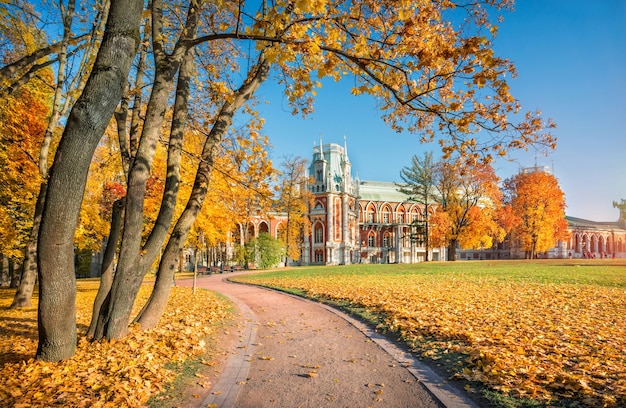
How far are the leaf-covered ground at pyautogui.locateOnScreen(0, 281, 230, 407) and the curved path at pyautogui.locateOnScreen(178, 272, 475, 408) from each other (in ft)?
2.58

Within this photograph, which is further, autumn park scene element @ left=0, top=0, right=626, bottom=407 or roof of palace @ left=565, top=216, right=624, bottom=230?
roof of palace @ left=565, top=216, right=624, bottom=230

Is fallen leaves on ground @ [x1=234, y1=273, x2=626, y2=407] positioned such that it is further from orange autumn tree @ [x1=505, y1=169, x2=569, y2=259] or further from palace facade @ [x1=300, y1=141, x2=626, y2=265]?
palace facade @ [x1=300, y1=141, x2=626, y2=265]

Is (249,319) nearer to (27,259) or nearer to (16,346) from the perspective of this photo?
(16,346)

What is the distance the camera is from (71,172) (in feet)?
14.3

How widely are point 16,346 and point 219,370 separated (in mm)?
3551

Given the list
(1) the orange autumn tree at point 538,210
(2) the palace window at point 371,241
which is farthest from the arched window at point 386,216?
(1) the orange autumn tree at point 538,210

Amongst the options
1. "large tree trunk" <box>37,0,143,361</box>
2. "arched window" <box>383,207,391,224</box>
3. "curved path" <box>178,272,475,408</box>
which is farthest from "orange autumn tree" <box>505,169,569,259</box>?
"large tree trunk" <box>37,0,143,361</box>

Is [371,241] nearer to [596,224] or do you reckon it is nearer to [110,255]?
[596,224]

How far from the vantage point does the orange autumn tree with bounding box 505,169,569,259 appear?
142ft

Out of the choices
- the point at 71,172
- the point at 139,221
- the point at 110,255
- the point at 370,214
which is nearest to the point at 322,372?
the point at 139,221

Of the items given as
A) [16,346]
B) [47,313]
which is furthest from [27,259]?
[47,313]

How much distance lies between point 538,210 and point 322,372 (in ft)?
150

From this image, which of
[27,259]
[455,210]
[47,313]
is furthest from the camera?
[455,210]

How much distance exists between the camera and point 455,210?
126ft
